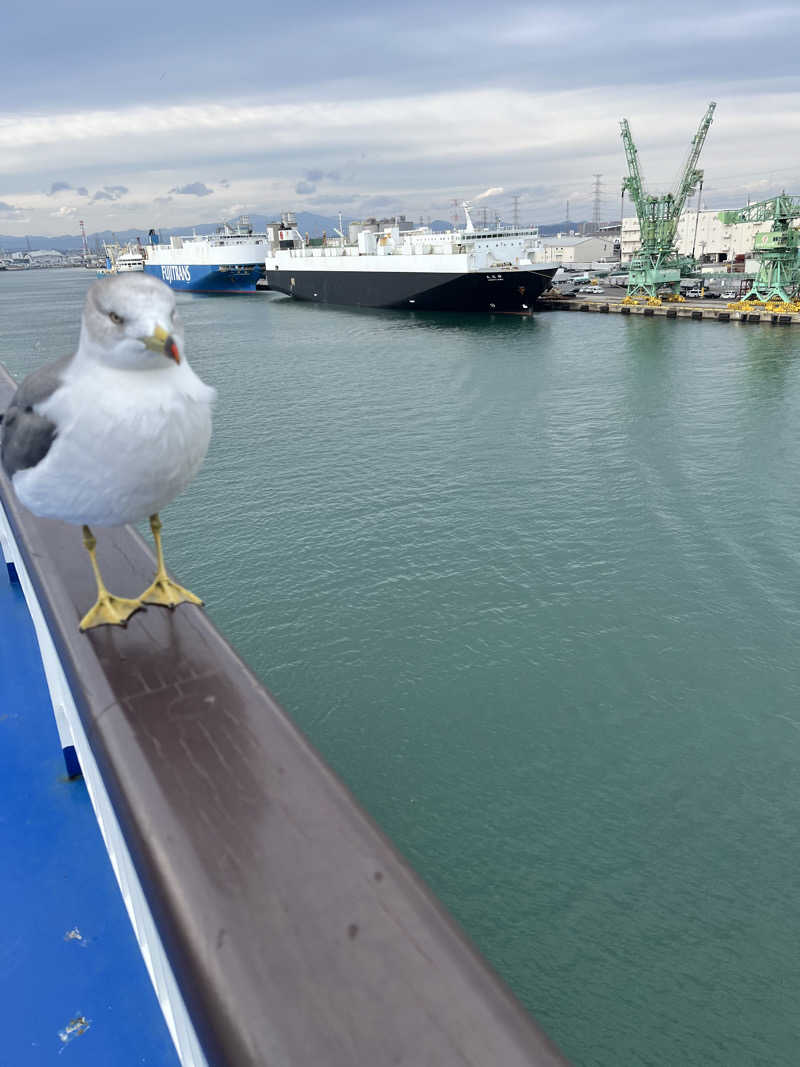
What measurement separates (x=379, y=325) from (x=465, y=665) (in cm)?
3997

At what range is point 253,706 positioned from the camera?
2598 millimetres

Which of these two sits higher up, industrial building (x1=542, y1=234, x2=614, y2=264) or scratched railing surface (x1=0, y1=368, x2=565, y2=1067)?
industrial building (x1=542, y1=234, x2=614, y2=264)

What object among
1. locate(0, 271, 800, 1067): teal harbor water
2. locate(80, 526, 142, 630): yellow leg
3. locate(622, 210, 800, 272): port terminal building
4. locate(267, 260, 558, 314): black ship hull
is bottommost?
locate(0, 271, 800, 1067): teal harbor water

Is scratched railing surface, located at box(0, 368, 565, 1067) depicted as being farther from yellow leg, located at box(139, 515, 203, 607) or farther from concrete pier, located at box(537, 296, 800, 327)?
concrete pier, located at box(537, 296, 800, 327)

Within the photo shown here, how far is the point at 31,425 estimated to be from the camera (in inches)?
109

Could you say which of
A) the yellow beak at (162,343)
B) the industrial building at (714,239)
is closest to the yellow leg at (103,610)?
the yellow beak at (162,343)

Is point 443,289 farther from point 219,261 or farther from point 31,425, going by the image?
point 31,425

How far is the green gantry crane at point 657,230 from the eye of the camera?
52688 mm

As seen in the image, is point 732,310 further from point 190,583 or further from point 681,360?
point 190,583

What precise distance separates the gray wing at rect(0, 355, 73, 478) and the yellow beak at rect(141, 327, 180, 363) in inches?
20.6

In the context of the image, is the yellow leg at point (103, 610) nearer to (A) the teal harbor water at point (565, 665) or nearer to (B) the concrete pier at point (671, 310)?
(A) the teal harbor water at point (565, 665)

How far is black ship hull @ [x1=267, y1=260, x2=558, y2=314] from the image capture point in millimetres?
47656

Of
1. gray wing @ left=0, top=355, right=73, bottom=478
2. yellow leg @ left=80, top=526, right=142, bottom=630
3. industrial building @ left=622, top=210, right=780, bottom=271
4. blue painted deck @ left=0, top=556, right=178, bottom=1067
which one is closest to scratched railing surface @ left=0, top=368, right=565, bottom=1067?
→ yellow leg @ left=80, top=526, right=142, bottom=630

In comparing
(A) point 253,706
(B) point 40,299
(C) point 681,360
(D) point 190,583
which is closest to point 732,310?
(C) point 681,360
